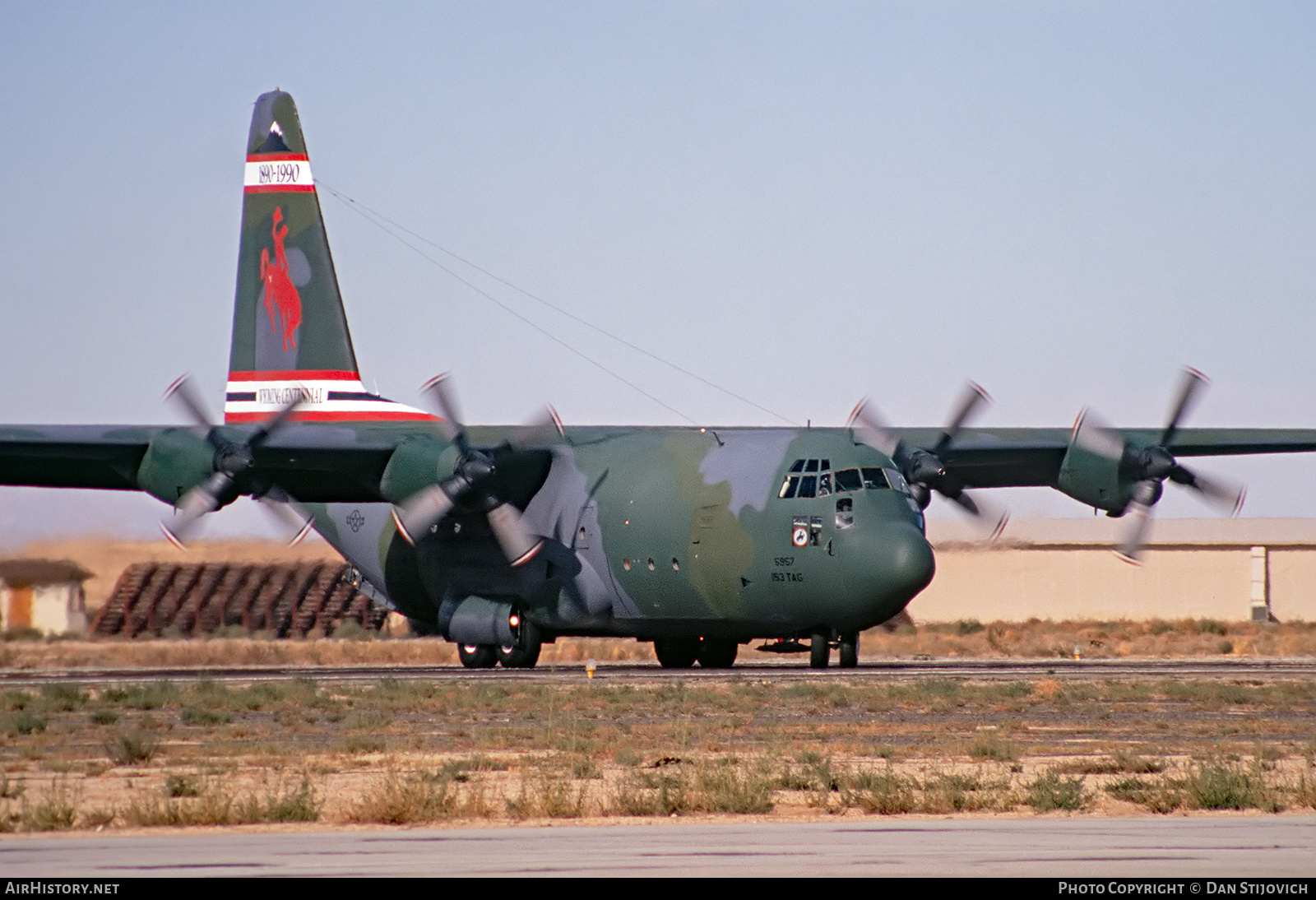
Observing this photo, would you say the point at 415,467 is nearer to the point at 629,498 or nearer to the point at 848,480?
the point at 629,498

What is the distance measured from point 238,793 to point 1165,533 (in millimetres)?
54209

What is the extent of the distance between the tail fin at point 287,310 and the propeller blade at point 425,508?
6.45 m

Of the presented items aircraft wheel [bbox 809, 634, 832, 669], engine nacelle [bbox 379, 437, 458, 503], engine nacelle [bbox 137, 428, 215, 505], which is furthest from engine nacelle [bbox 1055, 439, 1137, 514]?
engine nacelle [bbox 137, 428, 215, 505]

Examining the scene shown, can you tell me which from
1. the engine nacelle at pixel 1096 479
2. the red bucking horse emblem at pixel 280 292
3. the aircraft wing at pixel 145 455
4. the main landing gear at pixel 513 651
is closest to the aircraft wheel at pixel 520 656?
the main landing gear at pixel 513 651

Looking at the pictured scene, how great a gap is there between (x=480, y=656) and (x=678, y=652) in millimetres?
3999

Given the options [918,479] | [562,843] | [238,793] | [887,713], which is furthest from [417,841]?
[918,479]

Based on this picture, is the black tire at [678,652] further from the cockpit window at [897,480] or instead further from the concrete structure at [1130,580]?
the concrete structure at [1130,580]

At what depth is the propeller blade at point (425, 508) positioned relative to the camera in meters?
32.8

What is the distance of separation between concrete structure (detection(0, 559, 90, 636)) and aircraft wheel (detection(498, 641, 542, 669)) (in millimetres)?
12357

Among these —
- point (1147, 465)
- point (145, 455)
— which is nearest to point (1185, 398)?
point (1147, 465)

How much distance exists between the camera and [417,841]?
1235 cm

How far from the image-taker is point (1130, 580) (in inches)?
2451

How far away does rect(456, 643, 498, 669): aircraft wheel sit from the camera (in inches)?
1409

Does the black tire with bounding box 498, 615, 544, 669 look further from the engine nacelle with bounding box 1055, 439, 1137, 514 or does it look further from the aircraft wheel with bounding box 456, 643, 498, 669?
the engine nacelle with bounding box 1055, 439, 1137, 514
